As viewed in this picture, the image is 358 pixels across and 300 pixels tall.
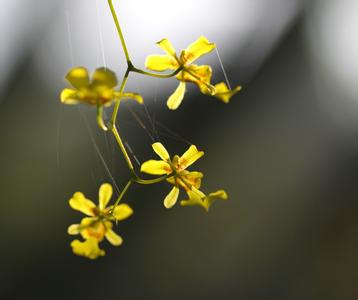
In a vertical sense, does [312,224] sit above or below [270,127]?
below

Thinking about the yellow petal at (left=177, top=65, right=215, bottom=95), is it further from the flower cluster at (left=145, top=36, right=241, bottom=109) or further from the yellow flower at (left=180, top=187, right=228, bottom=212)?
the yellow flower at (left=180, top=187, right=228, bottom=212)

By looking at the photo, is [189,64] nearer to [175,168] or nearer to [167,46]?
[167,46]

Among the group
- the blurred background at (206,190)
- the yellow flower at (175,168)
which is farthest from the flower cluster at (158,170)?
the blurred background at (206,190)

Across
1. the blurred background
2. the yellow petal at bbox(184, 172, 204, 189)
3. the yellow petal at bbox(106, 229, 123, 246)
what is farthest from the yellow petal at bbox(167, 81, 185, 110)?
the blurred background

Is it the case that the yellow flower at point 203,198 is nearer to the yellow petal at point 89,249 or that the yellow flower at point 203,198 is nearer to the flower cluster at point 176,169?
the flower cluster at point 176,169

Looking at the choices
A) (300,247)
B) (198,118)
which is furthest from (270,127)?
(300,247)

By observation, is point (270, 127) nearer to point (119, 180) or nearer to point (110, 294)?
point (119, 180)

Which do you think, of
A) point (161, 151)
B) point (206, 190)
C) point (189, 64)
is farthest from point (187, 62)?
point (206, 190)
